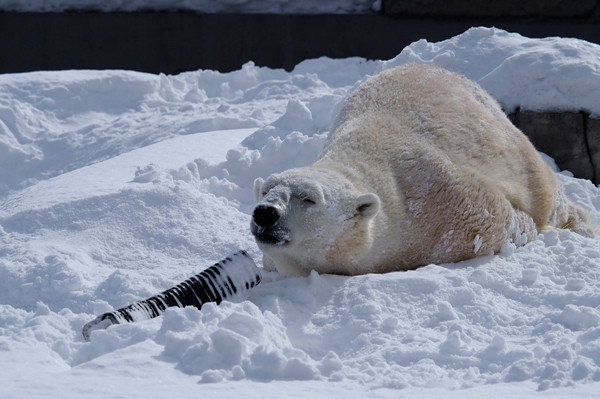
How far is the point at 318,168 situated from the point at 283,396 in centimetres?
156

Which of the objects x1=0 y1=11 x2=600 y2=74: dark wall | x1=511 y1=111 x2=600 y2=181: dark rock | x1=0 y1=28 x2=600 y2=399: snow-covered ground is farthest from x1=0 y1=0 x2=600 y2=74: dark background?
x1=511 y1=111 x2=600 y2=181: dark rock

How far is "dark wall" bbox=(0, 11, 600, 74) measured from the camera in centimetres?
977

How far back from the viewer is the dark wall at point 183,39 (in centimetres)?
977

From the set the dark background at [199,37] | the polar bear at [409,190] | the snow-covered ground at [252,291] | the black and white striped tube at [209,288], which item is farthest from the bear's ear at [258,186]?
the dark background at [199,37]

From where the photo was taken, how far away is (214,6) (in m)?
9.83

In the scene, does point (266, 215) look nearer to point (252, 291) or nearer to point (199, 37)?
point (252, 291)

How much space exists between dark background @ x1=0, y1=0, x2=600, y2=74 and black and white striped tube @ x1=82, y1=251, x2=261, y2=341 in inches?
233

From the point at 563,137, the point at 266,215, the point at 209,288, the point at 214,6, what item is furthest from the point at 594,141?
the point at 214,6

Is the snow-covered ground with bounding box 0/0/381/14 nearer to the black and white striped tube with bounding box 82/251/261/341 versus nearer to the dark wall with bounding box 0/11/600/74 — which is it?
Result: the dark wall with bounding box 0/11/600/74

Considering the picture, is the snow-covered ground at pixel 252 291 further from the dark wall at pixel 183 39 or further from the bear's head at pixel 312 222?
the dark wall at pixel 183 39

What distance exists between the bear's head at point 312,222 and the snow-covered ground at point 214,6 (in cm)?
589

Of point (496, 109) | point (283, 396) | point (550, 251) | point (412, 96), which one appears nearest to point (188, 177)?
point (412, 96)

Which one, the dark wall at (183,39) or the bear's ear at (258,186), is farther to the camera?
the dark wall at (183,39)

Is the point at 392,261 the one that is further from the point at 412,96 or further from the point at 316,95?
the point at 316,95
